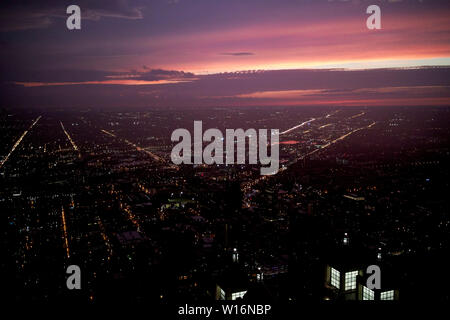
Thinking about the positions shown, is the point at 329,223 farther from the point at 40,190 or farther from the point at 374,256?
the point at 40,190

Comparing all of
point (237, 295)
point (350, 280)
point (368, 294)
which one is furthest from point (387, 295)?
point (237, 295)

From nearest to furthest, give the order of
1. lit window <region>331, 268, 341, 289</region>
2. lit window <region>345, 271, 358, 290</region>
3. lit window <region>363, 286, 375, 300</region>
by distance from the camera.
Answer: lit window <region>363, 286, 375, 300</region>, lit window <region>345, 271, 358, 290</region>, lit window <region>331, 268, 341, 289</region>

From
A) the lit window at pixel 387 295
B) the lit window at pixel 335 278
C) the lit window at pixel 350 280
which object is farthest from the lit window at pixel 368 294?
the lit window at pixel 335 278

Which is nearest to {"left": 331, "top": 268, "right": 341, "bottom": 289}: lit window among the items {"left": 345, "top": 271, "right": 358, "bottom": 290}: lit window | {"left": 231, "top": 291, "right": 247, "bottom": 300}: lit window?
{"left": 345, "top": 271, "right": 358, "bottom": 290}: lit window

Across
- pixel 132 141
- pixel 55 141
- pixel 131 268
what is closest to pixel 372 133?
pixel 132 141

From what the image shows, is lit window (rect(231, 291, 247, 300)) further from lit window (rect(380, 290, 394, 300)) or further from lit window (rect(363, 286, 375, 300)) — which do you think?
lit window (rect(380, 290, 394, 300))

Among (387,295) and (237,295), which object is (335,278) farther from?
(237,295)
